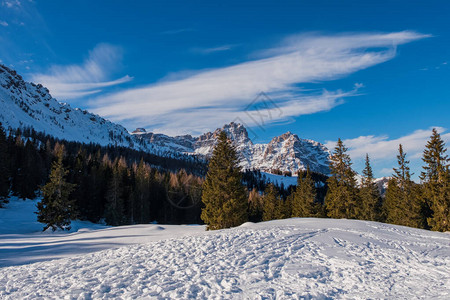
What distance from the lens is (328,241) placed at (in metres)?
13.4

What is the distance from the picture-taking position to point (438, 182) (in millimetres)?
28828

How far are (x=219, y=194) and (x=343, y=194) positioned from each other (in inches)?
667

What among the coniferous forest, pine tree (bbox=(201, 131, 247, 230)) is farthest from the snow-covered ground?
the coniferous forest

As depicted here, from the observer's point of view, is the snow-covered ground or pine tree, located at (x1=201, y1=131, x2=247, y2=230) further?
pine tree, located at (x1=201, y1=131, x2=247, y2=230)

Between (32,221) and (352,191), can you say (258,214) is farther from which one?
(32,221)

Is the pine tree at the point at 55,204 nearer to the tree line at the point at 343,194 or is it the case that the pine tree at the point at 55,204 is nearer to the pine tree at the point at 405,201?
the tree line at the point at 343,194

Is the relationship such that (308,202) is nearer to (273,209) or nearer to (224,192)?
(273,209)

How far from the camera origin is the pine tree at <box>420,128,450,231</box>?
28.0 m

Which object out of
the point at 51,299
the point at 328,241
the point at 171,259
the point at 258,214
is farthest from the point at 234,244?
the point at 258,214

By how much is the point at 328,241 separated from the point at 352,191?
22.2 meters

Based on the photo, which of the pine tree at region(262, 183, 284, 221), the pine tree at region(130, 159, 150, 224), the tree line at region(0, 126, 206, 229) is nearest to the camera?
the tree line at region(0, 126, 206, 229)

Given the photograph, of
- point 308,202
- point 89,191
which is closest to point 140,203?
point 89,191

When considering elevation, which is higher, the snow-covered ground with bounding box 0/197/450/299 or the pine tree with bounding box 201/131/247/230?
the pine tree with bounding box 201/131/247/230

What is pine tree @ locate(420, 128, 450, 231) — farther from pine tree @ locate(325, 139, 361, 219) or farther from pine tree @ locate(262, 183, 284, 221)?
pine tree @ locate(262, 183, 284, 221)
